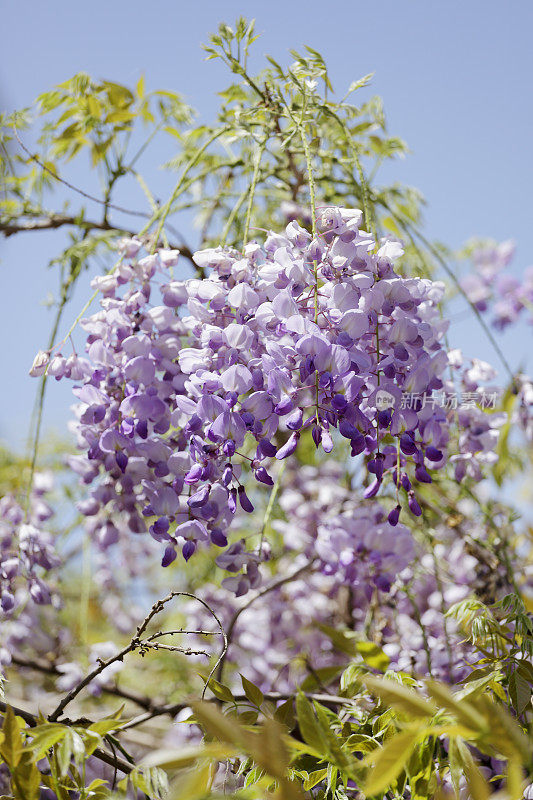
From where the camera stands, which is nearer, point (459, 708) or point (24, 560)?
point (459, 708)

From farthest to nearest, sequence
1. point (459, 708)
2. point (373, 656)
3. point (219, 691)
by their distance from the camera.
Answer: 1. point (373, 656)
2. point (219, 691)
3. point (459, 708)

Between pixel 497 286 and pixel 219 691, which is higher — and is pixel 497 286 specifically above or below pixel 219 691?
above

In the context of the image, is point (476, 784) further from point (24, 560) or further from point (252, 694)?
point (24, 560)

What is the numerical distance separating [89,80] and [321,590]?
129cm

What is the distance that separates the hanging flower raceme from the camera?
694 millimetres

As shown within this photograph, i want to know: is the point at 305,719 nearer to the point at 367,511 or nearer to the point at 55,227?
the point at 367,511

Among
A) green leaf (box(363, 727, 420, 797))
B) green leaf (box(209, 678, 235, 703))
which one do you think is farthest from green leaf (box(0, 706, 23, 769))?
green leaf (box(363, 727, 420, 797))

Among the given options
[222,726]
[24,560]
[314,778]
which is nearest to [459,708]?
[222,726]

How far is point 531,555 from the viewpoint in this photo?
1740 millimetres

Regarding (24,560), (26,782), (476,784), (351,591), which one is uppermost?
(24,560)

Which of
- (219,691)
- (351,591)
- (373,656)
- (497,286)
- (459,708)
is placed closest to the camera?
(459,708)

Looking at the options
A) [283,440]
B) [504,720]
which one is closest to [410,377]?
[504,720]

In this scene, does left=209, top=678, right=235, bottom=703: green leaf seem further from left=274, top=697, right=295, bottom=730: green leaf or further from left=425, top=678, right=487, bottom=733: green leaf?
left=425, top=678, right=487, bottom=733: green leaf

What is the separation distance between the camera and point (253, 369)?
0.73 metres
